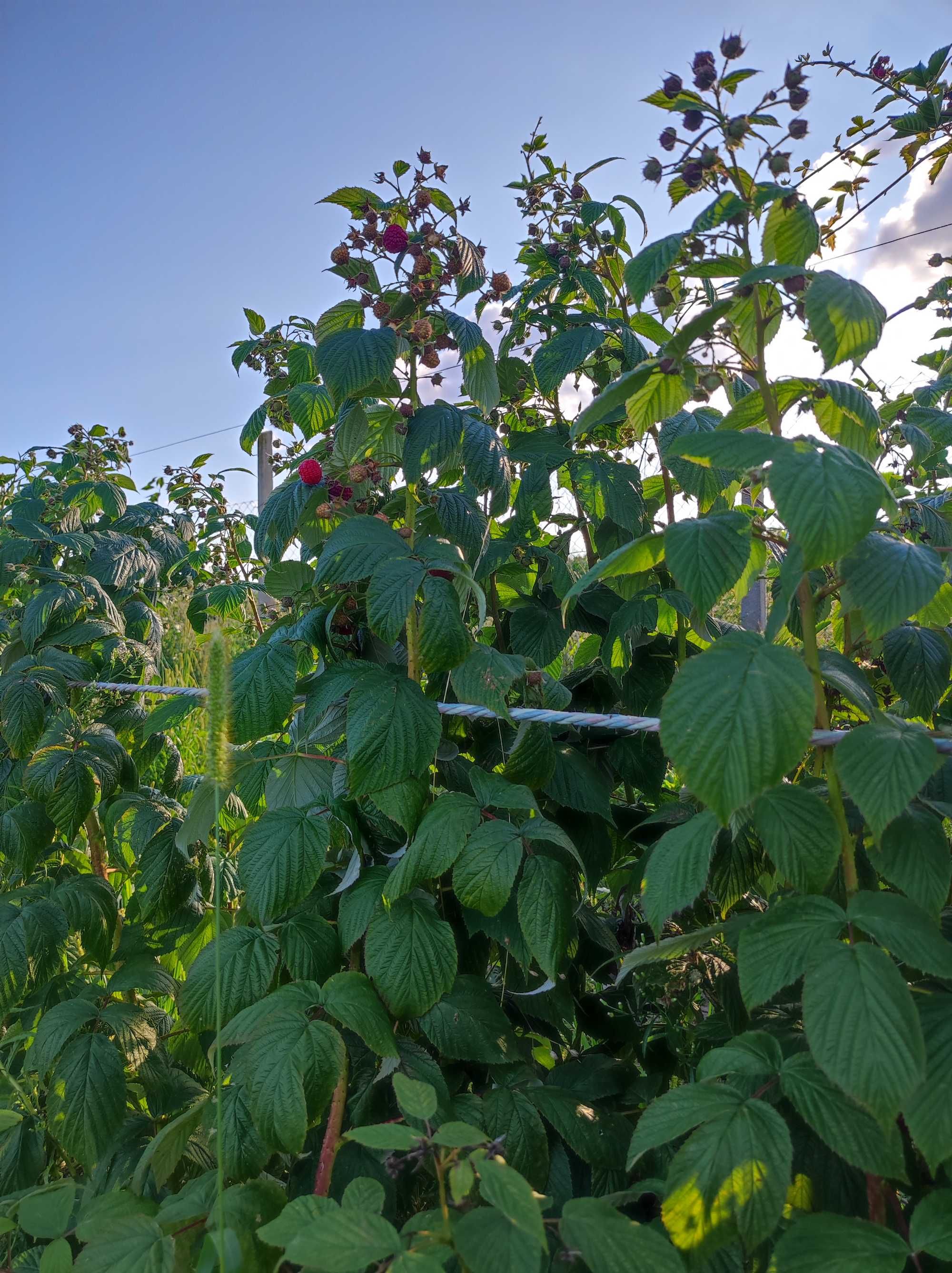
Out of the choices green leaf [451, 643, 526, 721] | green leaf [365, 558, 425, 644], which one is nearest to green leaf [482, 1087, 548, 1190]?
green leaf [451, 643, 526, 721]

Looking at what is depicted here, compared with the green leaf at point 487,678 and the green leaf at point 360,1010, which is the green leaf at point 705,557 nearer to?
the green leaf at point 487,678

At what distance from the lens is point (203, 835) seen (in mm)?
1257

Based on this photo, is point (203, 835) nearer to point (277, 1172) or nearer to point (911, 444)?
point (277, 1172)

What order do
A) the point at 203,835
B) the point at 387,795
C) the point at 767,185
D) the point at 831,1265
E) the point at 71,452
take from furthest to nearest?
the point at 71,452 < the point at 203,835 < the point at 387,795 < the point at 767,185 < the point at 831,1265

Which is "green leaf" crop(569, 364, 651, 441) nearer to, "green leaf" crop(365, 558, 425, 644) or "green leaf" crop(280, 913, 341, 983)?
"green leaf" crop(365, 558, 425, 644)

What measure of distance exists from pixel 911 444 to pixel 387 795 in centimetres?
94

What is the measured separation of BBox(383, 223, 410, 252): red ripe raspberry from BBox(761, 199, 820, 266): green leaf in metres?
0.49

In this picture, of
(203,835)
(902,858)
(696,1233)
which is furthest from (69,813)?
(902,858)

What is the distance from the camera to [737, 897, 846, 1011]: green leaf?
74cm

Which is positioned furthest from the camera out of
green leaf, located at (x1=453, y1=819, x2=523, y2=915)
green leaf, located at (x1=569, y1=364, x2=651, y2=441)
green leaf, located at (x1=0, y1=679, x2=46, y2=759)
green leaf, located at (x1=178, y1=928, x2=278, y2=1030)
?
green leaf, located at (x1=0, y1=679, x2=46, y2=759)

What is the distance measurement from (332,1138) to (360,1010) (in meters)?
0.21

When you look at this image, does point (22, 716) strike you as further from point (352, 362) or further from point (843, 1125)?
point (843, 1125)

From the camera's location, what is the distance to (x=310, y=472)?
47.1 inches

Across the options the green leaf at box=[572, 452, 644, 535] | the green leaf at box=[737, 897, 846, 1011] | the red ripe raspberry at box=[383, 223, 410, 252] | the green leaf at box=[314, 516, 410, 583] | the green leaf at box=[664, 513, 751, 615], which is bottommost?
the green leaf at box=[737, 897, 846, 1011]
